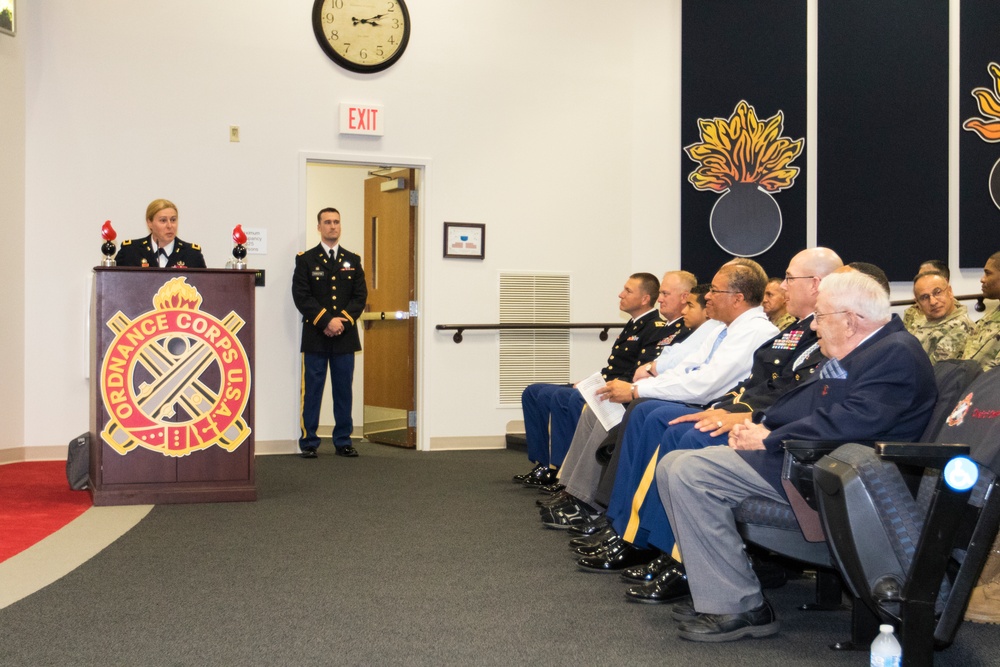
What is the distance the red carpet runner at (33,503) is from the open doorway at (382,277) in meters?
2.35

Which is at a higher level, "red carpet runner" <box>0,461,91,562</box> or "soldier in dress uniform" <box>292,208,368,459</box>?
"soldier in dress uniform" <box>292,208,368,459</box>

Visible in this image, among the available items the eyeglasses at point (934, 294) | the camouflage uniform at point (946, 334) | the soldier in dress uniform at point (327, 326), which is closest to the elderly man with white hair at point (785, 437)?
the camouflage uniform at point (946, 334)

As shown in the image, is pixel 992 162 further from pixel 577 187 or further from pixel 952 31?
pixel 577 187

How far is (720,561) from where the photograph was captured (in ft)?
9.01

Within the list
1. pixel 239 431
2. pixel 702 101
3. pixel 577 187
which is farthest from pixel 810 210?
pixel 239 431

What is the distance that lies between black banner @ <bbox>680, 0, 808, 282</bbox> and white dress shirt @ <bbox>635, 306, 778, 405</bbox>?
381 cm

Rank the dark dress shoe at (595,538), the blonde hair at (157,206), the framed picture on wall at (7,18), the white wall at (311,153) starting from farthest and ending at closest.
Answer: the white wall at (311,153) → the framed picture on wall at (7,18) → the blonde hair at (157,206) → the dark dress shoe at (595,538)

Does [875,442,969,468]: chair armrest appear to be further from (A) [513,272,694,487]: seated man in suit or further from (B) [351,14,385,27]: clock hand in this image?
(B) [351,14,385,27]: clock hand

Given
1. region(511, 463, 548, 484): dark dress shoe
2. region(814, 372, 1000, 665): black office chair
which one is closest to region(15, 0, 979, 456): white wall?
region(511, 463, 548, 484): dark dress shoe

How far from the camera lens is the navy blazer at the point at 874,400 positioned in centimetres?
262

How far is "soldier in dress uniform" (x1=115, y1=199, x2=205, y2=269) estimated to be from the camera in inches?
219

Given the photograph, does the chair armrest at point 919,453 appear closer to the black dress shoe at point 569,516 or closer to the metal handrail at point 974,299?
the black dress shoe at point 569,516

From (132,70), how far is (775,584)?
210 inches

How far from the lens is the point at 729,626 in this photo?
8.89 ft
